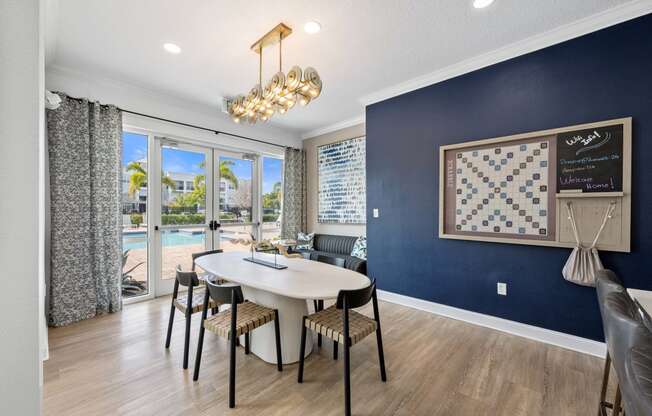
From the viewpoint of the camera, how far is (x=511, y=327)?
264cm

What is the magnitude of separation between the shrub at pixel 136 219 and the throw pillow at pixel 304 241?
2.43m

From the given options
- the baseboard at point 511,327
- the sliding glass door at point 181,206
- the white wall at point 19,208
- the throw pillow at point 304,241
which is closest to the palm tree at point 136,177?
the sliding glass door at point 181,206

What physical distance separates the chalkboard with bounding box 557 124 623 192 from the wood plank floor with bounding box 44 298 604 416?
1.43 meters

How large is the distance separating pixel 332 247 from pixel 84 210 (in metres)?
3.35

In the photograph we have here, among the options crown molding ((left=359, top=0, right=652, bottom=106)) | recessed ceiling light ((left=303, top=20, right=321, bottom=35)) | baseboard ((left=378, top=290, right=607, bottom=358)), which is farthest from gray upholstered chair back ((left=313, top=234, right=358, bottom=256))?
recessed ceiling light ((left=303, top=20, right=321, bottom=35))

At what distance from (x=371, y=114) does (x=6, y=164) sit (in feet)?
11.8

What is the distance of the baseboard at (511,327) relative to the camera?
2.28m

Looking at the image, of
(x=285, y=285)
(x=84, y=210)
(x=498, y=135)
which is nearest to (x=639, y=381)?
(x=285, y=285)

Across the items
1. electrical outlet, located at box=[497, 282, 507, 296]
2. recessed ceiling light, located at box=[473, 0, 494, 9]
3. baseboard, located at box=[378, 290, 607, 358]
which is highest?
recessed ceiling light, located at box=[473, 0, 494, 9]

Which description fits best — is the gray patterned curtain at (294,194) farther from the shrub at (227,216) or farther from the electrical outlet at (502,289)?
the electrical outlet at (502,289)

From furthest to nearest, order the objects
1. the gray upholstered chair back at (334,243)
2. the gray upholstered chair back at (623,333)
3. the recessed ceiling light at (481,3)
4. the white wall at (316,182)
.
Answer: the white wall at (316,182), the gray upholstered chair back at (334,243), the recessed ceiling light at (481,3), the gray upholstered chair back at (623,333)

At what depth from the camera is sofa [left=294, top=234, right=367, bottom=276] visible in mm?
4352

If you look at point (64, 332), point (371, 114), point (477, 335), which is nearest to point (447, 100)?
point (371, 114)

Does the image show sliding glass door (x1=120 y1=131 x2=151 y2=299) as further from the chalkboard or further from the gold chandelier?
the chalkboard
